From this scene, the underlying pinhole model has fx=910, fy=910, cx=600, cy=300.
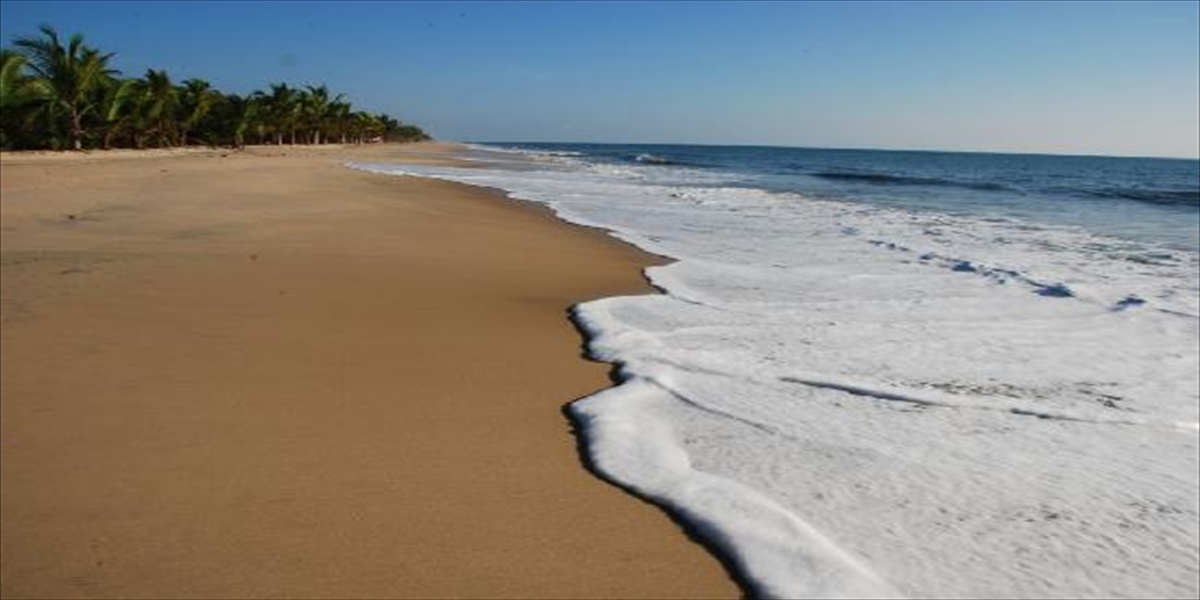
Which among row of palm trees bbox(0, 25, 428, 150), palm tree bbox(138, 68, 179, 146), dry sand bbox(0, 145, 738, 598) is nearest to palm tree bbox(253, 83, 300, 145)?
row of palm trees bbox(0, 25, 428, 150)

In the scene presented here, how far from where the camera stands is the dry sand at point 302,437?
2.82 m

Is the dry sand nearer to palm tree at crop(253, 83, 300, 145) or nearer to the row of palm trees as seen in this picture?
the row of palm trees

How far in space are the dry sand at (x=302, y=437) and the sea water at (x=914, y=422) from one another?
324mm

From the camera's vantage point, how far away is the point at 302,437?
3881mm

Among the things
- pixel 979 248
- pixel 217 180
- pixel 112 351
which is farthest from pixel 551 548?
pixel 217 180

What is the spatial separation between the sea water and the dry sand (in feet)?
1.06

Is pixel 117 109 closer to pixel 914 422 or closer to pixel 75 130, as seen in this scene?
pixel 75 130

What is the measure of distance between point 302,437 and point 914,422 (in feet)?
9.53

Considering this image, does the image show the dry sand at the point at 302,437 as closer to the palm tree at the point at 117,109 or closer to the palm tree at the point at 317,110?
the palm tree at the point at 117,109

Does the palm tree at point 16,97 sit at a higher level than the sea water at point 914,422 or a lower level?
higher

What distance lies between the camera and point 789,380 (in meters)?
5.15

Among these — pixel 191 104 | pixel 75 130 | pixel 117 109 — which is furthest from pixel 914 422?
pixel 191 104

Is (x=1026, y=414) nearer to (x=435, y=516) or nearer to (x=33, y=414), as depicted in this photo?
(x=435, y=516)

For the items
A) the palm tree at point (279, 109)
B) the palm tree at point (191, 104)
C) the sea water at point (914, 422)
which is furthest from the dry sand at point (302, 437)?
the palm tree at point (279, 109)
